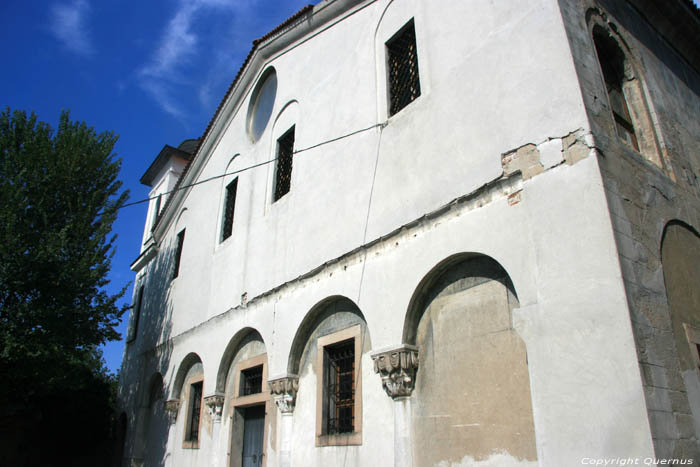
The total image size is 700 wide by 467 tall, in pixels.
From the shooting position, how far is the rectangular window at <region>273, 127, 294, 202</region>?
898 centimetres

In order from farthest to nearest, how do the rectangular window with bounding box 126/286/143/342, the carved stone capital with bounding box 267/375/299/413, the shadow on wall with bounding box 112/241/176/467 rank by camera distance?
the rectangular window with bounding box 126/286/143/342 < the shadow on wall with bounding box 112/241/176/467 < the carved stone capital with bounding box 267/375/299/413

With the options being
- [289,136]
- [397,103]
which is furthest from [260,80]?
[397,103]

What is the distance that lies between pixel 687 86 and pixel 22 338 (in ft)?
40.0

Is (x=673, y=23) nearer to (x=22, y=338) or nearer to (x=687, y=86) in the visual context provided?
(x=687, y=86)

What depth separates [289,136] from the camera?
9305 millimetres

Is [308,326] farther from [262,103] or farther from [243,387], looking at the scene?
[262,103]

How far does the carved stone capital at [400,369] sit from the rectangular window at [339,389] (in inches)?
28.1

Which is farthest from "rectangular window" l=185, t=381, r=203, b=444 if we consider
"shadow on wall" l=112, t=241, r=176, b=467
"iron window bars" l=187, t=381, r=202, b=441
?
"shadow on wall" l=112, t=241, r=176, b=467

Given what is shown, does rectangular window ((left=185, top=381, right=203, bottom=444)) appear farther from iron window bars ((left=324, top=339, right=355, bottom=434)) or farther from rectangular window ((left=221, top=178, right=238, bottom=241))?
iron window bars ((left=324, top=339, right=355, bottom=434))

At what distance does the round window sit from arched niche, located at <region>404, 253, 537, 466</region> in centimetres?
659

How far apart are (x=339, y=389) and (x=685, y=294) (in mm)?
4018

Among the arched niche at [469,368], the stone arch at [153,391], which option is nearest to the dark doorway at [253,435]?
the arched niche at [469,368]

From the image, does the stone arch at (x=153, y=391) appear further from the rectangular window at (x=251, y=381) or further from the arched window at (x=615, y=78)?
the arched window at (x=615, y=78)

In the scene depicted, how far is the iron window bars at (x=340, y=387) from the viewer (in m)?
6.11
